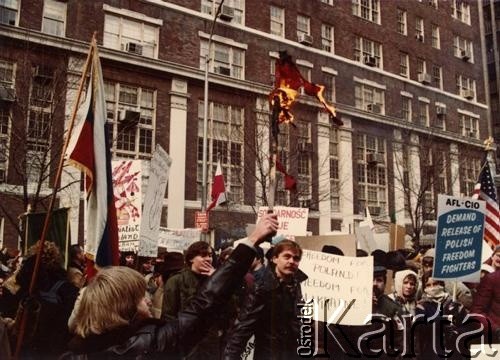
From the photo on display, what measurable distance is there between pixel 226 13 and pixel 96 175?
808 inches

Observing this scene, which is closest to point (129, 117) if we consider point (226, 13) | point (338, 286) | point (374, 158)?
point (226, 13)

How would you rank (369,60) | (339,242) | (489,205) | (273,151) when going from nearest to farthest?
(273,151)
(339,242)
(489,205)
(369,60)

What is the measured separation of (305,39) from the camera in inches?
1030

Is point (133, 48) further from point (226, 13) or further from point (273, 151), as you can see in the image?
point (273, 151)

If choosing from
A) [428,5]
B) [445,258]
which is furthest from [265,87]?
[445,258]

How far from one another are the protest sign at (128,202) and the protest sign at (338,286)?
2913mm

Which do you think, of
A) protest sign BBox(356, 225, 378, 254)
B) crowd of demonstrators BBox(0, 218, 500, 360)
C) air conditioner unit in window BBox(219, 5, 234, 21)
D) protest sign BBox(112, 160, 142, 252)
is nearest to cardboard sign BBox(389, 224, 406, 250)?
protest sign BBox(356, 225, 378, 254)

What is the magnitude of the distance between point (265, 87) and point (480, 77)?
16574 mm

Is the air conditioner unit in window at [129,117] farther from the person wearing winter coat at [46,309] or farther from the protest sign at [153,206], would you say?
the person wearing winter coat at [46,309]

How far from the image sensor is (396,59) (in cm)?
2994

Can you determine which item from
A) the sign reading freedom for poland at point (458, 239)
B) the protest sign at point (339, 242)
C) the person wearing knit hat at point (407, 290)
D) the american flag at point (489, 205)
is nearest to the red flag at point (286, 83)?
the person wearing knit hat at point (407, 290)

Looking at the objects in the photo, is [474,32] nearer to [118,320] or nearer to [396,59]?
[396,59]

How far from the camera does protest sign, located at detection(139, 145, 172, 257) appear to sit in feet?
23.8

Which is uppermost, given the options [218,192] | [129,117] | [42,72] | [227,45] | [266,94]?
[227,45]
